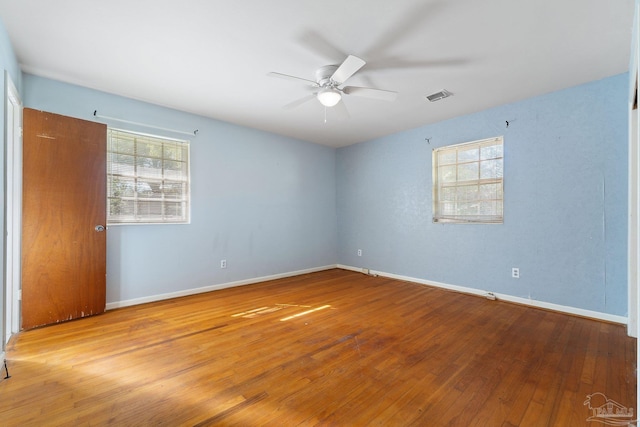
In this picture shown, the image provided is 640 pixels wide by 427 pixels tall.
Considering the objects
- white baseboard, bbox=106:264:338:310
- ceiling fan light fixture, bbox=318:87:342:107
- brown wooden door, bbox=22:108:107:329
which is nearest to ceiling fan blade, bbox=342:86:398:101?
ceiling fan light fixture, bbox=318:87:342:107

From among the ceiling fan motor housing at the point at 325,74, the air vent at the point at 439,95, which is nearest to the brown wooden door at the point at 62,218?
the ceiling fan motor housing at the point at 325,74

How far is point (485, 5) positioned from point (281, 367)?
2900 millimetres

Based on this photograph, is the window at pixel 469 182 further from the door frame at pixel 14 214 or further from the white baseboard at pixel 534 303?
the door frame at pixel 14 214

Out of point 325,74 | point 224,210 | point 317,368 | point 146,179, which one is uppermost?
point 325,74

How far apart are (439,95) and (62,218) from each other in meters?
4.33

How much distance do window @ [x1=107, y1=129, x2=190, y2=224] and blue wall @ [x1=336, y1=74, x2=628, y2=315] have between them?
340cm

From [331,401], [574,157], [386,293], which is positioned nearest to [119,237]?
[331,401]

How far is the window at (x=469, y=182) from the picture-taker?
359 centimetres

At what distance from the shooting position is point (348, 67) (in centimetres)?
218

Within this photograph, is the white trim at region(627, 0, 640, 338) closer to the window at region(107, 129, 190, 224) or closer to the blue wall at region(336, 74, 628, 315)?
the blue wall at region(336, 74, 628, 315)

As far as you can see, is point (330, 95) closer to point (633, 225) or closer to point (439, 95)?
point (439, 95)

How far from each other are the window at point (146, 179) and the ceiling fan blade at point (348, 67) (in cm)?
248

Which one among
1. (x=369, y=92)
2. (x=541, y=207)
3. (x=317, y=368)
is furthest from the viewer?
(x=541, y=207)

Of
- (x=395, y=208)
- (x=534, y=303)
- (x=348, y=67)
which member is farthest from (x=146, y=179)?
(x=534, y=303)
